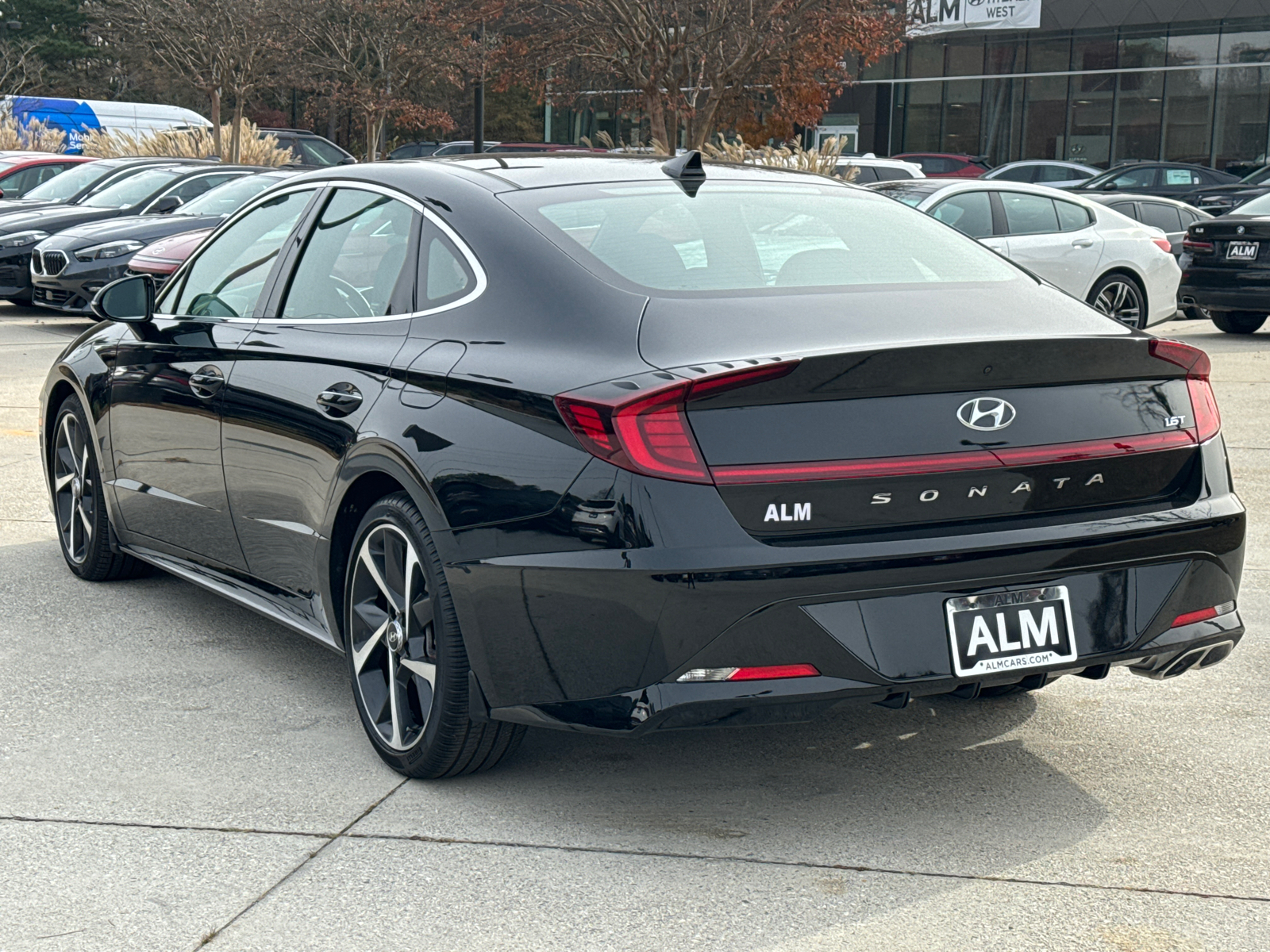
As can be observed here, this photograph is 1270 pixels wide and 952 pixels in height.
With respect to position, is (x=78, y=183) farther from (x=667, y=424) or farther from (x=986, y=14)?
(x=986, y=14)

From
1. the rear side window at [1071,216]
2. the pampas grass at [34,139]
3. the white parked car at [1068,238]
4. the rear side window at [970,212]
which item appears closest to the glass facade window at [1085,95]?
the pampas grass at [34,139]

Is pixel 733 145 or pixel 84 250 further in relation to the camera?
pixel 733 145

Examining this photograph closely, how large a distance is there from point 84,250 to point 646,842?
1270 cm

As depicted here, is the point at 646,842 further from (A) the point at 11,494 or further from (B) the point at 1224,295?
(B) the point at 1224,295

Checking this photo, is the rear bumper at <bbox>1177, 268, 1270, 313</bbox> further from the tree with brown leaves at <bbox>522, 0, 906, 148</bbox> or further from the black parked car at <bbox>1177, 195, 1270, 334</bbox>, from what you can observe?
the tree with brown leaves at <bbox>522, 0, 906, 148</bbox>

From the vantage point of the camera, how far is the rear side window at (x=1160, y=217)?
16.8 metres

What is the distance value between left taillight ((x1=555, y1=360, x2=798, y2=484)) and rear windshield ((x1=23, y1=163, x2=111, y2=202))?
56.2 ft

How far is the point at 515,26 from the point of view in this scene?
22406 mm

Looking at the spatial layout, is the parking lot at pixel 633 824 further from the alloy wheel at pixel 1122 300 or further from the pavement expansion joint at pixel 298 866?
the alloy wheel at pixel 1122 300

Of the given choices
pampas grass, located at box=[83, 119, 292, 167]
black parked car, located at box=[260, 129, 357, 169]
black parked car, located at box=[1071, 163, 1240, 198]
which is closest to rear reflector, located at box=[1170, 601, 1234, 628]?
black parked car, located at box=[1071, 163, 1240, 198]

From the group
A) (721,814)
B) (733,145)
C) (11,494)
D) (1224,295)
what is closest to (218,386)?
(721,814)

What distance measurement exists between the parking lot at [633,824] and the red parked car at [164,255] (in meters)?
8.77

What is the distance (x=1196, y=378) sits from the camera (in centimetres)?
384

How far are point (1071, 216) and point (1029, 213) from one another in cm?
48
